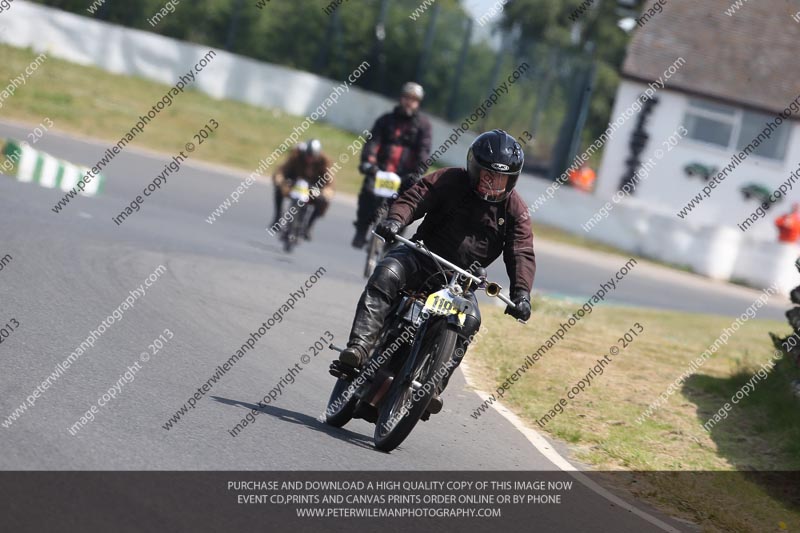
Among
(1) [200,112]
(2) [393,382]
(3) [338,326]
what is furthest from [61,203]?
(1) [200,112]

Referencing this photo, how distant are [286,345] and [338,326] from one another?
1523 mm

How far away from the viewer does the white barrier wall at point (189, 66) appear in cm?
3597

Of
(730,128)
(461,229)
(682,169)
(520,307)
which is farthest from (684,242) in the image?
(520,307)

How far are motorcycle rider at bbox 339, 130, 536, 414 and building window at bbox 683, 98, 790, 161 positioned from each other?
3097 cm

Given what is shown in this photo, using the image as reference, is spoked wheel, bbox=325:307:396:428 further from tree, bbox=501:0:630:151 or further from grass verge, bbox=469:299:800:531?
tree, bbox=501:0:630:151

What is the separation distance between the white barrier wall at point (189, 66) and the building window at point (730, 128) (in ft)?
21.4

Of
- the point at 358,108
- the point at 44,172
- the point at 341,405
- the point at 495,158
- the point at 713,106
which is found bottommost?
the point at 358,108

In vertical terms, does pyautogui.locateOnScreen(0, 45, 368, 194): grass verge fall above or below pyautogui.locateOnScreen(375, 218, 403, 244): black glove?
below

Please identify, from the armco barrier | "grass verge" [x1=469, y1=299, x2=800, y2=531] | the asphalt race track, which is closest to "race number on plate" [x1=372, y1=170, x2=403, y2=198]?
the asphalt race track

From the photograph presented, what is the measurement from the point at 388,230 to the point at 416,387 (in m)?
0.99

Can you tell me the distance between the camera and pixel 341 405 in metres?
8.13

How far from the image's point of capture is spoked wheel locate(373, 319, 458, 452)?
24.3ft

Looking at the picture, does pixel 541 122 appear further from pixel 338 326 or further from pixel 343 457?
pixel 343 457

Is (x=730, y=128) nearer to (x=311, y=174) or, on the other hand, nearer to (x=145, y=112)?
(x=145, y=112)
